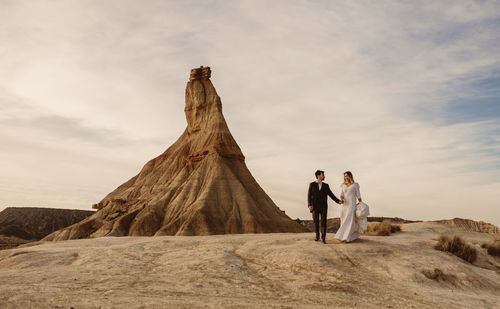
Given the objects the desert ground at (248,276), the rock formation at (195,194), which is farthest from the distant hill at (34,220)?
the desert ground at (248,276)

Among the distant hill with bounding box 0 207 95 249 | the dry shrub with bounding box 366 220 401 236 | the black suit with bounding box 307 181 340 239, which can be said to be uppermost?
the black suit with bounding box 307 181 340 239

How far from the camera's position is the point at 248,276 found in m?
8.16

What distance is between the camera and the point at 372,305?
6.82m

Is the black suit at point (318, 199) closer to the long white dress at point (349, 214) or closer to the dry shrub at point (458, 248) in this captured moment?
the long white dress at point (349, 214)

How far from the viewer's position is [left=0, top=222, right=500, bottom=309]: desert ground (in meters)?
6.42

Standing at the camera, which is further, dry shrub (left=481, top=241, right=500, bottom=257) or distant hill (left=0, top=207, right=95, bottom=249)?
distant hill (left=0, top=207, right=95, bottom=249)

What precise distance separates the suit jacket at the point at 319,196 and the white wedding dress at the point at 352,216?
33 cm

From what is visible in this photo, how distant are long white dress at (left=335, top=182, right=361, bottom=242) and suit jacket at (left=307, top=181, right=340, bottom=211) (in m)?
0.30

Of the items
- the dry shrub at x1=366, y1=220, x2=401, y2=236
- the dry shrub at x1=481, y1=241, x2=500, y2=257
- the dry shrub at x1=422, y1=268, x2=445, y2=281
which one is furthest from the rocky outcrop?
the dry shrub at x1=422, y1=268, x2=445, y2=281

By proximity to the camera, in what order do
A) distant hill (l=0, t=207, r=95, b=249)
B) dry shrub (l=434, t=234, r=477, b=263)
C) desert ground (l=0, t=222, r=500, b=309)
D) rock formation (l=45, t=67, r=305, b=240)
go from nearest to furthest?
1. desert ground (l=0, t=222, r=500, b=309)
2. dry shrub (l=434, t=234, r=477, b=263)
3. rock formation (l=45, t=67, r=305, b=240)
4. distant hill (l=0, t=207, r=95, b=249)

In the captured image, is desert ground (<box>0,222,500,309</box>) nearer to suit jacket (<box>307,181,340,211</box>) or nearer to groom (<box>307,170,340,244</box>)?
groom (<box>307,170,340,244</box>)

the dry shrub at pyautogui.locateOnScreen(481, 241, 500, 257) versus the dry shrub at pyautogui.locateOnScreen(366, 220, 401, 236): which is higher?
the dry shrub at pyautogui.locateOnScreen(366, 220, 401, 236)

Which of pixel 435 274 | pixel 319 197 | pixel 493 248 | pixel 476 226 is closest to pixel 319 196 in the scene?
pixel 319 197

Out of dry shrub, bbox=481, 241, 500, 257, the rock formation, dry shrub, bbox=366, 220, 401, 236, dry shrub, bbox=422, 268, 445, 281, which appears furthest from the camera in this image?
the rock formation
